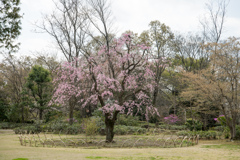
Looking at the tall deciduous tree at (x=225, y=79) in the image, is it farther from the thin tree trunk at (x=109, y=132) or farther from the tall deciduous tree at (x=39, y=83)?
the tall deciduous tree at (x=39, y=83)

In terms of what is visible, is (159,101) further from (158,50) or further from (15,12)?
(15,12)

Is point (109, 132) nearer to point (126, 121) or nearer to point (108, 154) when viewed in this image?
point (108, 154)

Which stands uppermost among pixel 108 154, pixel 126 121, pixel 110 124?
pixel 110 124

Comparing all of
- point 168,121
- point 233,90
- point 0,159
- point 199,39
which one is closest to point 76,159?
point 0,159

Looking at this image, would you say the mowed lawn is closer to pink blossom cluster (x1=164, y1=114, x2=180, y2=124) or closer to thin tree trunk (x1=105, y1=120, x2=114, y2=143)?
thin tree trunk (x1=105, y1=120, x2=114, y2=143)

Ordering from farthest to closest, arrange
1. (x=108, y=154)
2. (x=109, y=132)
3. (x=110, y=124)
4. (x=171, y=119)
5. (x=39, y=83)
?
(x=171, y=119), (x=39, y=83), (x=110, y=124), (x=109, y=132), (x=108, y=154)

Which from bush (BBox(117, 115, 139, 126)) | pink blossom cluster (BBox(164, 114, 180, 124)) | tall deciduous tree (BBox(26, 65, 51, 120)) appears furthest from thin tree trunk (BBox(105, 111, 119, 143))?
pink blossom cluster (BBox(164, 114, 180, 124))

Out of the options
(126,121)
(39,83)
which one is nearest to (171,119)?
(126,121)

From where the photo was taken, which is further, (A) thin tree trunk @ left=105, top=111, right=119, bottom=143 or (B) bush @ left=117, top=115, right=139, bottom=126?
(B) bush @ left=117, top=115, right=139, bottom=126

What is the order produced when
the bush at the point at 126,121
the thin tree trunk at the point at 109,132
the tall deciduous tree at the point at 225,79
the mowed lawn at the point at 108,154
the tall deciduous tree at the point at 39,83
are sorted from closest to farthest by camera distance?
the mowed lawn at the point at 108,154
the thin tree trunk at the point at 109,132
the tall deciduous tree at the point at 225,79
the bush at the point at 126,121
the tall deciduous tree at the point at 39,83

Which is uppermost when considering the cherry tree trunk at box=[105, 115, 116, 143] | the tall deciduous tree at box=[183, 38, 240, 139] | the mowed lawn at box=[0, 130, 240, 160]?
the tall deciduous tree at box=[183, 38, 240, 139]

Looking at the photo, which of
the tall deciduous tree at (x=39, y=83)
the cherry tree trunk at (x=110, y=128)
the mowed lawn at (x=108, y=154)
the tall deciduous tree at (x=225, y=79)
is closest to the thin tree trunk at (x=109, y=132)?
the cherry tree trunk at (x=110, y=128)

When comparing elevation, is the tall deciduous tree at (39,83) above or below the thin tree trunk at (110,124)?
above

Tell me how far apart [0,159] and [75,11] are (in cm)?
1545
